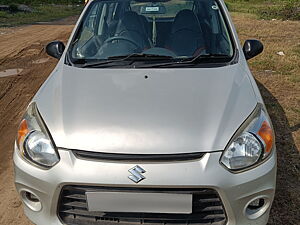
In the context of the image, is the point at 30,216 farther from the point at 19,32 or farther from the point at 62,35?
the point at 19,32

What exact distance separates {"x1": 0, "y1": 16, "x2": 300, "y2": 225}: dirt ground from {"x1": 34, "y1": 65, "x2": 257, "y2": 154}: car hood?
3.43ft

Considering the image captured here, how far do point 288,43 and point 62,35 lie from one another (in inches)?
257

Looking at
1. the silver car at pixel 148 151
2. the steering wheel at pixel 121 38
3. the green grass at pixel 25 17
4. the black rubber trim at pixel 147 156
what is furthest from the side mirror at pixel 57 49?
the green grass at pixel 25 17

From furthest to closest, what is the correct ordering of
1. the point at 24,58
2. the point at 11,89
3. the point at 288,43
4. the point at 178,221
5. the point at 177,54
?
the point at 288,43 < the point at 24,58 < the point at 11,89 < the point at 177,54 < the point at 178,221

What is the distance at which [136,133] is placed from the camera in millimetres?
2127

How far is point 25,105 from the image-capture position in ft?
17.7

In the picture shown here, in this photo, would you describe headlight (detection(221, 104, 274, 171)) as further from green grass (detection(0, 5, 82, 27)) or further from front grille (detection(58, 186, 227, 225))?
green grass (detection(0, 5, 82, 27))

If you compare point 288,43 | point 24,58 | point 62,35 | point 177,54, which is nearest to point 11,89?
point 24,58

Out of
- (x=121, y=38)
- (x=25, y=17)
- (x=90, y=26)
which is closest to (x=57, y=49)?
(x=90, y=26)

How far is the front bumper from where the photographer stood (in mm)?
1994

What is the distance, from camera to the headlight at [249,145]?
210cm

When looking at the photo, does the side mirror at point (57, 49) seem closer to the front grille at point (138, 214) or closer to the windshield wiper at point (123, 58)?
the windshield wiper at point (123, 58)

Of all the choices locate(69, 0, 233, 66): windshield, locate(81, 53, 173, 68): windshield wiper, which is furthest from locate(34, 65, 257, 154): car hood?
locate(69, 0, 233, 66): windshield

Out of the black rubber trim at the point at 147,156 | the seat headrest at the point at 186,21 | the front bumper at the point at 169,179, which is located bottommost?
the front bumper at the point at 169,179
